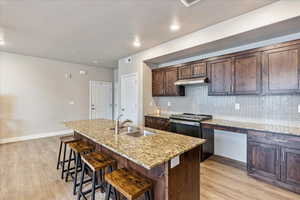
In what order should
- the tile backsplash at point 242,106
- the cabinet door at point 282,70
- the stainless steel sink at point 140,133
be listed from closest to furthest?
the stainless steel sink at point 140,133 < the cabinet door at point 282,70 < the tile backsplash at point 242,106

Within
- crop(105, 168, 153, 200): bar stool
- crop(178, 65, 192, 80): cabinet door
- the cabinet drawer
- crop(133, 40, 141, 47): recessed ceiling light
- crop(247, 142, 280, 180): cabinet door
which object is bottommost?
crop(247, 142, 280, 180): cabinet door

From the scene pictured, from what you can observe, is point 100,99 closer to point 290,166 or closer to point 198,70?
point 198,70

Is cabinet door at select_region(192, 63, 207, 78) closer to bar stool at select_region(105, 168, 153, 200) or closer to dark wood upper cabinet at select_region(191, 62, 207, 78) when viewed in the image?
dark wood upper cabinet at select_region(191, 62, 207, 78)

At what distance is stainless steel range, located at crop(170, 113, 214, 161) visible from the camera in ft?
10.8

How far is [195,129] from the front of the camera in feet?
10.9

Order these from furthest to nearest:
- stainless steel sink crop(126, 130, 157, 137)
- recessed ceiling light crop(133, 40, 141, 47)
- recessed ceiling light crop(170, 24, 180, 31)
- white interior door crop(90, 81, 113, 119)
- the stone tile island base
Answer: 1. white interior door crop(90, 81, 113, 119)
2. recessed ceiling light crop(133, 40, 141, 47)
3. recessed ceiling light crop(170, 24, 180, 31)
4. stainless steel sink crop(126, 130, 157, 137)
5. the stone tile island base

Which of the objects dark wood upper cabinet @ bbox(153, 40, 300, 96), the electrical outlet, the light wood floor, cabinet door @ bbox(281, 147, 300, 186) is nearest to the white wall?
the light wood floor

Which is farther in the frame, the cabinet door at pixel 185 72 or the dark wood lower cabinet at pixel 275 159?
the cabinet door at pixel 185 72

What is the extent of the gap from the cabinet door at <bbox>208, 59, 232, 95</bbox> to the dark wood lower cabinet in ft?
3.42

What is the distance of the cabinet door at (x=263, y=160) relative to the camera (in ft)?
7.79

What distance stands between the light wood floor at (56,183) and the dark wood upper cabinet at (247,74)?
1.59 m

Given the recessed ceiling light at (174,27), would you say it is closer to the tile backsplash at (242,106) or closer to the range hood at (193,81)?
the range hood at (193,81)

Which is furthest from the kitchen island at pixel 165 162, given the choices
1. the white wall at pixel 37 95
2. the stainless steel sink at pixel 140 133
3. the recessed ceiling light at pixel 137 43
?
the white wall at pixel 37 95

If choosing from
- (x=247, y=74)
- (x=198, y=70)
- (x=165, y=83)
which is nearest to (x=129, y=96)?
(x=165, y=83)
